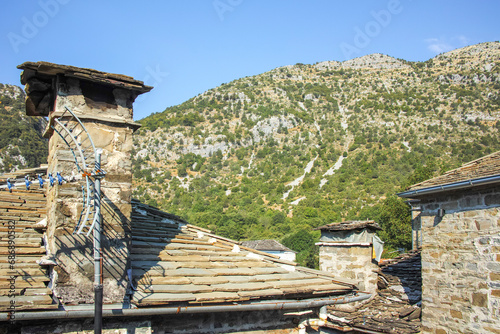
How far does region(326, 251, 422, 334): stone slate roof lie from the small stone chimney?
0.49 metres

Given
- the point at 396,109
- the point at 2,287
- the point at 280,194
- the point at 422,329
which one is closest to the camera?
the point at 2,287

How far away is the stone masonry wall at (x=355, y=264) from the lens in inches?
369

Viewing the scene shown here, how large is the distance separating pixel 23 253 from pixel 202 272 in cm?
206

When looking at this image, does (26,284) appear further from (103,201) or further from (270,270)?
(270,270)

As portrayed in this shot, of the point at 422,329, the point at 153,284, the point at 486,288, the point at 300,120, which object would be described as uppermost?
the point at 300,120

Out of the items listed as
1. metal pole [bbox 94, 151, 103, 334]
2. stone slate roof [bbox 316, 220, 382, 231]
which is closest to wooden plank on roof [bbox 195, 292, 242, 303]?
metal pole [bbox 94, 151, 103, 334]

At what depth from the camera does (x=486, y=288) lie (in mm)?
6922

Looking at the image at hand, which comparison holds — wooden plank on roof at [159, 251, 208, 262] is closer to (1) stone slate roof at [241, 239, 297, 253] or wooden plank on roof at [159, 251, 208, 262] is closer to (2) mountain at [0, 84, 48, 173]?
(2) mountain at [0, 84, 48, 173]

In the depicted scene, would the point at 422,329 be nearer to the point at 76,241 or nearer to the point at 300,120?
the point at 76,241

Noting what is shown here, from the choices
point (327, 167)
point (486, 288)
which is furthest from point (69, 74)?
point (327, 167)

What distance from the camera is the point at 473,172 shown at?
7523 millimetres

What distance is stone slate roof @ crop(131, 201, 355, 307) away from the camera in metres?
4.32

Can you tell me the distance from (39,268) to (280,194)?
55773 mm

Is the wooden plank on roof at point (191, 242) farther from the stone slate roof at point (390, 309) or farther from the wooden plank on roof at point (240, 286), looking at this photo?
the stone slate roof at point (390, 309)
